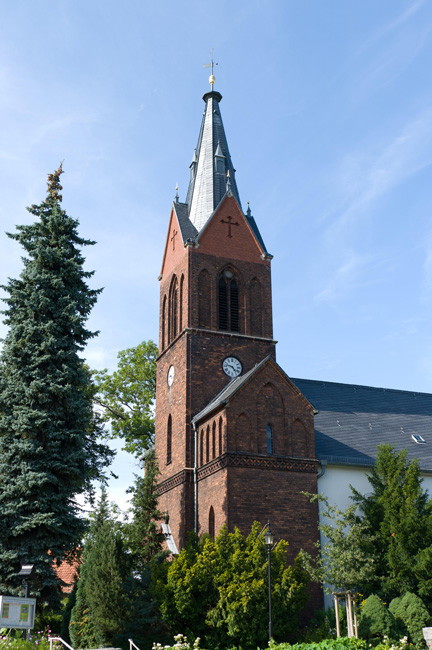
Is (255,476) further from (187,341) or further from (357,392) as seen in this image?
(357,392)

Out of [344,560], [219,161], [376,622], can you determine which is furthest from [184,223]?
[376,622]

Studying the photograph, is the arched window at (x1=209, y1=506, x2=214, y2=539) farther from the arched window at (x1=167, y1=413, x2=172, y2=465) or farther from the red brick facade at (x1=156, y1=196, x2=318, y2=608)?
the arched window at (x1=167, y1=413, x2=172, y2=465)

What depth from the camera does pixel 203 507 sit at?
2780 cm

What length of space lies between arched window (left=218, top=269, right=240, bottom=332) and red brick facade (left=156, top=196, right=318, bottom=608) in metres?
0.11

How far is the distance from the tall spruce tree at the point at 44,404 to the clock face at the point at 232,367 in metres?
7.50

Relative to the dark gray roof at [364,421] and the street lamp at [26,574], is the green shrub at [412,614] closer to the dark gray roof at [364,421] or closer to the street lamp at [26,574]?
the dark gray roof at [364,421]

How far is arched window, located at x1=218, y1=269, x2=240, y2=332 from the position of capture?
32.7 m

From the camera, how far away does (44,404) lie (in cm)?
2381

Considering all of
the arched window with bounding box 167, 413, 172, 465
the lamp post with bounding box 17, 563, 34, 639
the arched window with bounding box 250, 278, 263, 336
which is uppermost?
the arched window with bounding box 250, 278, 263, 336

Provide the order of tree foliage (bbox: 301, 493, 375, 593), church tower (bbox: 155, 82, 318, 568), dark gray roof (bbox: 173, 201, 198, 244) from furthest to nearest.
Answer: dark gray roof (bbox: 173, 201, 198, 244), church tower (bbox: 155, 82, 318, 568), tree foliage (bbox: 301, 493, 375, 593)

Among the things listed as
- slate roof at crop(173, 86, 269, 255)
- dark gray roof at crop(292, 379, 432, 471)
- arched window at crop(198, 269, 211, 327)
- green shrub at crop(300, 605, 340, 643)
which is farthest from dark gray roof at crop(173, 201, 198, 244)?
green shrub at crop(300, 605, 340, 643)

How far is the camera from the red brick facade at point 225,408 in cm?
2658

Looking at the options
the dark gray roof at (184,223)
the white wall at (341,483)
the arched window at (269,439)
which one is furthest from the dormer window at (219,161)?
the white wall at (341,483)

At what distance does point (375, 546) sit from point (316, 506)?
8.36 feet
